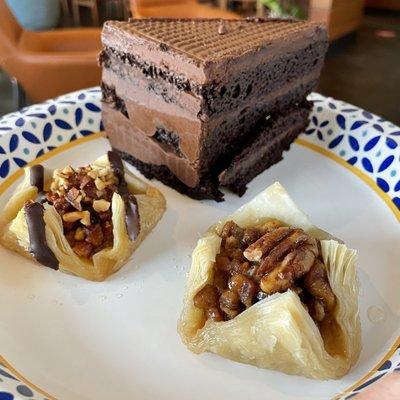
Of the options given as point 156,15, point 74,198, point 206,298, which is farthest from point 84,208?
point 156,15

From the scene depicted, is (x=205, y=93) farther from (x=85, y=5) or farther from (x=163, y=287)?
A: (x=85, y=5)

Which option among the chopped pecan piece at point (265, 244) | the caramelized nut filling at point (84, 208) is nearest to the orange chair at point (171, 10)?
the caramelized nut filling at point (84, 208)

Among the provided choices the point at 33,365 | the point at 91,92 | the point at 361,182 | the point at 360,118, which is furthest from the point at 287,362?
the point at 91,92

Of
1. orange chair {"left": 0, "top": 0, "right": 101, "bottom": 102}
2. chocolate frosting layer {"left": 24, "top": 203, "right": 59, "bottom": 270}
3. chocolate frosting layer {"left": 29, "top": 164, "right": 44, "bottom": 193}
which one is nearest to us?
chocolate frosting layer {"left": 24, "top": 203, "right": 59, "bottom": 270}

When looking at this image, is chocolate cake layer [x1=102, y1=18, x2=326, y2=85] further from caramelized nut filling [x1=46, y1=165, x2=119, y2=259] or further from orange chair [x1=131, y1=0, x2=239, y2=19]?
orange chair [x1=131, y1=0, x2=239, y2=19]

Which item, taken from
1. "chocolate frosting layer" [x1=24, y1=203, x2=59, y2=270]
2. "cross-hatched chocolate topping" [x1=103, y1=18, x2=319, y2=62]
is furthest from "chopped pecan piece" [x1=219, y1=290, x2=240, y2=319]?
"cross-hatched chocolate topping" [x1=103, y1=18, x2=319, y2=62]

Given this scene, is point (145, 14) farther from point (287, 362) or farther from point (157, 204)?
point (287, 362)

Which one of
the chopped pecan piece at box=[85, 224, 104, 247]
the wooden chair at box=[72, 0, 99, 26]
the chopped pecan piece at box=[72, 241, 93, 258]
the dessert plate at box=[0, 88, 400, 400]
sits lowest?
the wooden chair at box=[72, 0, 99, 26]
